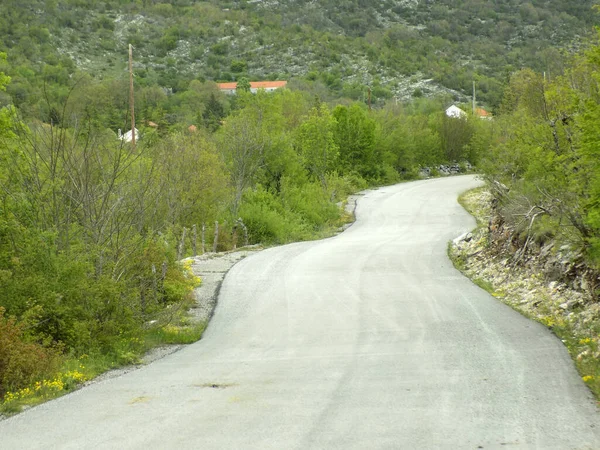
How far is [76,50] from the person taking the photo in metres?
134

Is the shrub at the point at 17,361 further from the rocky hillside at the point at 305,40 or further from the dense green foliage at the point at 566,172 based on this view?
the rocky hillside at the point at 305,40

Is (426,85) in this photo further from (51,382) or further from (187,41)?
(51,382)

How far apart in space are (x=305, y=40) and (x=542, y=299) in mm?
142592

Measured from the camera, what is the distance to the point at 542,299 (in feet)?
50.1

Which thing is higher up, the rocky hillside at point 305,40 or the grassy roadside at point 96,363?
the rocky hillside at point 305,40

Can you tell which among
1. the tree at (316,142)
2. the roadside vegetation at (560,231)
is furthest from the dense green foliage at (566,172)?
the tree at (316,142)

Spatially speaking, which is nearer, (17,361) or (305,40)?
(17,361)

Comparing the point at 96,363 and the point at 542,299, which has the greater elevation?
the point at 96,363

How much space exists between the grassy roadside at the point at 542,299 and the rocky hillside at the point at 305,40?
80.7 m

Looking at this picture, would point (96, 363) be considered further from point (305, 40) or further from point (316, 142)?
point (305, 40)

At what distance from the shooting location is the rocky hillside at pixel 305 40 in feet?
411

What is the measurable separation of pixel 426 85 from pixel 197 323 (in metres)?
115

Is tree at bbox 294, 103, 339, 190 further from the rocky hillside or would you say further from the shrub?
the rocky hillside

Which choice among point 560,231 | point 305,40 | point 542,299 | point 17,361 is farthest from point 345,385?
point 305,40
